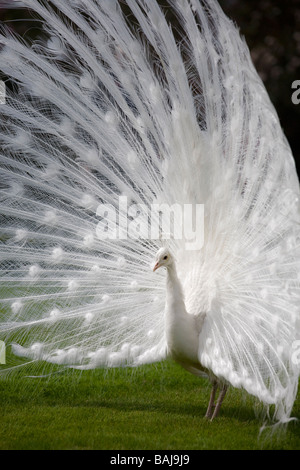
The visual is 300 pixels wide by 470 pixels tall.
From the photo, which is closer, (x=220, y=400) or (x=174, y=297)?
(x=174, y=297)

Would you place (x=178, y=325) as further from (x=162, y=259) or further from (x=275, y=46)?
(x=275, y=46)

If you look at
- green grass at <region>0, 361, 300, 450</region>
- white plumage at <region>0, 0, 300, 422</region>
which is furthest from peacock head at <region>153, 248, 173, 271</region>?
green grass at <region>0, 361, 300, 450</region>

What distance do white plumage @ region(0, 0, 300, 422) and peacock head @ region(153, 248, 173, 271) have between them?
0.07 feet

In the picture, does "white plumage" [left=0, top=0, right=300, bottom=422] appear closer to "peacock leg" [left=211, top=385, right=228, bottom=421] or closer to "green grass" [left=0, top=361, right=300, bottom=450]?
"peacock leg" [left=211, top=385, right=228, bottom=421]

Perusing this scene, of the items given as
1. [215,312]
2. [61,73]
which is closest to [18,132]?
[61,73]

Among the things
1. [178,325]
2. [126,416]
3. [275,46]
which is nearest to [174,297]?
[178,325]

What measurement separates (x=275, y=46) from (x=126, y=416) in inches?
331

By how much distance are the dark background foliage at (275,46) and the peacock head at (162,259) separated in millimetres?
7524

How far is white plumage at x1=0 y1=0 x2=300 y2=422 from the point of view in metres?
4.25

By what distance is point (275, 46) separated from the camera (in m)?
11.3

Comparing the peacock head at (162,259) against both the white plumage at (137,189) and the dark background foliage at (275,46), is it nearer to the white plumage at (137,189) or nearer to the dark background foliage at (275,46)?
the white plumage at (137,189)

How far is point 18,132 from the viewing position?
486 centimetres

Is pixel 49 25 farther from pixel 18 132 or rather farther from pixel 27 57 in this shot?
pixel 18 132

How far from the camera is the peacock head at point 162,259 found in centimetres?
414
